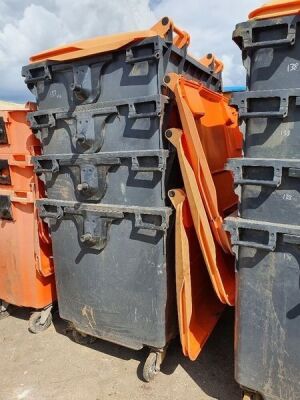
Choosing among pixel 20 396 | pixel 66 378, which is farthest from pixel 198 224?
pixel 20 396

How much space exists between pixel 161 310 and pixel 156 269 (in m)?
0.30

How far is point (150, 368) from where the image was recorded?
8.15 ft

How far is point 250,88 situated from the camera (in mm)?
1786

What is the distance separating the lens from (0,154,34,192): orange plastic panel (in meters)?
2.84

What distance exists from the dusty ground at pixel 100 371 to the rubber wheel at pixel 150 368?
1.8 inches

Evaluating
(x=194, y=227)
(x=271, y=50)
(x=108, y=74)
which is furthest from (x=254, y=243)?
(x=108, y=74)

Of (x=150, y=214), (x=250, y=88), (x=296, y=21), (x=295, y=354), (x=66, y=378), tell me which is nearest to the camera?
(x=296, y=21)

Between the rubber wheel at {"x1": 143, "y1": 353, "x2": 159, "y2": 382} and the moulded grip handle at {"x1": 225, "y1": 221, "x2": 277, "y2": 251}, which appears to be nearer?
the moulded grip handle at {"x1": 225, "y1": 221, "x2": 277, "y2": 251}

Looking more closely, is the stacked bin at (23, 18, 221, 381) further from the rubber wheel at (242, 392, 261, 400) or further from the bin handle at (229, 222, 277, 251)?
the rubber wheel at (242, 392, 261, 400)

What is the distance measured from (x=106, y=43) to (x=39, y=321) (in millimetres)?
2434

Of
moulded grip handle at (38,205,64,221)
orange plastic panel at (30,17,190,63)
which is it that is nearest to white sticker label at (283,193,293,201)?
orange plastic panel at (30,17,190,63)

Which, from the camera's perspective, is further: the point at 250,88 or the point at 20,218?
the point at 20,218

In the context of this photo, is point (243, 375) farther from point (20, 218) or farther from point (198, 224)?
point (20, 218)

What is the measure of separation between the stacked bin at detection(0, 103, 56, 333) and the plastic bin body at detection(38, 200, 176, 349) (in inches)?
8.9
